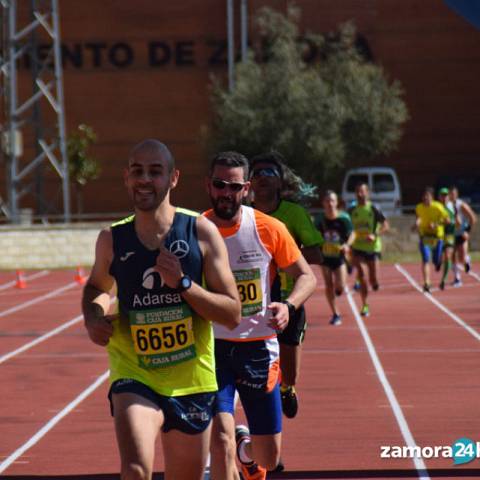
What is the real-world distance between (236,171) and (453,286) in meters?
20.5

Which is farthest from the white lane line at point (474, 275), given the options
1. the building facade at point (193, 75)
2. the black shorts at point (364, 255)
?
the building facade at point (193, 75)

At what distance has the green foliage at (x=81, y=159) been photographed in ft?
165

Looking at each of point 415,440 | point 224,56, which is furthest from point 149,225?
point 224,56

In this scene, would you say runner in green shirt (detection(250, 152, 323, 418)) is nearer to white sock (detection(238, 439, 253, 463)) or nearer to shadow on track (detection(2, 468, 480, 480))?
shadow on track (detection(2, 468, 480, 480))

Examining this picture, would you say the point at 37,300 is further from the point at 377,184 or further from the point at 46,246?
the point at 377,184

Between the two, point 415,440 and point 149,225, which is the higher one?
point 149,225

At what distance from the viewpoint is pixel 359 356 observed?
16078mm

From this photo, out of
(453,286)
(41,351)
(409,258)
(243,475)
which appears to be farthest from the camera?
(409,258)

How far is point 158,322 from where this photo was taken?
6078mm

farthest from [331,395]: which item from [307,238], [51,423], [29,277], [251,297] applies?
[29,277]

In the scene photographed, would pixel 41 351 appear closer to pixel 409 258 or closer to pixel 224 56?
pixel 409 258

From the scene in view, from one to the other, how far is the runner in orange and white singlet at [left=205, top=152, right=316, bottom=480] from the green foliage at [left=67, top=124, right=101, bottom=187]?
4267 cm

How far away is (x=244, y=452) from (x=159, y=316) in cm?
249

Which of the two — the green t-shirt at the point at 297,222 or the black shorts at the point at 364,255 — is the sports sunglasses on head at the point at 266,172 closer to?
the green t-shirt at the point at 297,222
